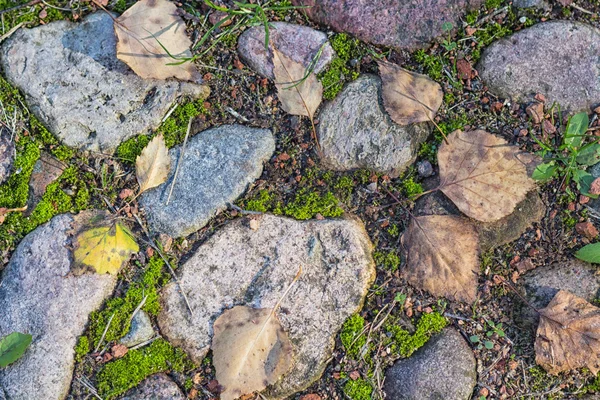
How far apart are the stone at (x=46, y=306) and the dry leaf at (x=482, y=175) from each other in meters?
1.90

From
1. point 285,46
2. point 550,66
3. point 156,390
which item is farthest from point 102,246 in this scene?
point 550,66

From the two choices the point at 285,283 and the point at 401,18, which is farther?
the point at 401,18

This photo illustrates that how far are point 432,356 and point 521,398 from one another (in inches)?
20.1

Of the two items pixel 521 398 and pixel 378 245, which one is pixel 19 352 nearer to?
pixel 378 245

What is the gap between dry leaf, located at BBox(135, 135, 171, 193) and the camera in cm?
298

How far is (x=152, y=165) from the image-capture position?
2.99 metres

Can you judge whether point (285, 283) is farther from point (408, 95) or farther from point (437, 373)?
point (408, 95)

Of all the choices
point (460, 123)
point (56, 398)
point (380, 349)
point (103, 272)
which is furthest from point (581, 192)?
point (56, 398)

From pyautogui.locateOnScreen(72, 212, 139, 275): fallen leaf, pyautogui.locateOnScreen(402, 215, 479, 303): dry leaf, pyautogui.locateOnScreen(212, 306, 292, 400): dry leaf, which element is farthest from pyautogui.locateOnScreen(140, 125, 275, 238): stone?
pyautogui.locateOnScreen(402, 215, 479, 303): dry leaf

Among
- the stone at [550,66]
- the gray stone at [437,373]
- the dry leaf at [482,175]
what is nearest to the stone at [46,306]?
A: the gray stone at [437,373]

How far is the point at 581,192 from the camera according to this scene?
2951mm

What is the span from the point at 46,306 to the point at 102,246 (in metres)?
0.43

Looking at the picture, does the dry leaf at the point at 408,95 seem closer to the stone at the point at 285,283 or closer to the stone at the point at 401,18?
the stone at the point at 401,18

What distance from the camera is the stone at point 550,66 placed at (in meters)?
3.01
